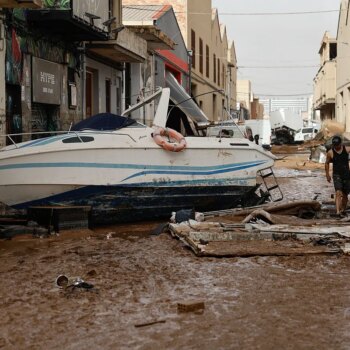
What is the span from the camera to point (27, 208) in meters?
9.68

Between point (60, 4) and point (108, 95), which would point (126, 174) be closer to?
point (60, 4)

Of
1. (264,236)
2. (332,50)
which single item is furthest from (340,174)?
(332,50)

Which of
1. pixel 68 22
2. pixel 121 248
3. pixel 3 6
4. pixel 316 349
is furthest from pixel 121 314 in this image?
pixel 68 22

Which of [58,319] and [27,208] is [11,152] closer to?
[27,208]

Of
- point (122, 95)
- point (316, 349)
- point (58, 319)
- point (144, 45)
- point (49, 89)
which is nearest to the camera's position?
point (316, 349)

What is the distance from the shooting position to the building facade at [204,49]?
33.0 m

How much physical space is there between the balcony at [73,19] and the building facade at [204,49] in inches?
486

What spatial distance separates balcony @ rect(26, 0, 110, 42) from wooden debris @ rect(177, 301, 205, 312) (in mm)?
8999

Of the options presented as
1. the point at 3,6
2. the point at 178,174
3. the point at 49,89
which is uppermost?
the point at 3,6

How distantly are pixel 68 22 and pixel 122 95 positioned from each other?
7.88 meters

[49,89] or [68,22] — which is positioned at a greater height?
[68,22]

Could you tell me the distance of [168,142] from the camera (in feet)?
33.8

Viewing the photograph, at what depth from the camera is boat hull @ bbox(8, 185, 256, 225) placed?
9.71m

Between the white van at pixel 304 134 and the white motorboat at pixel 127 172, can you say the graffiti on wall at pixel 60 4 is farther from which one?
the white van at pixel 304 134
